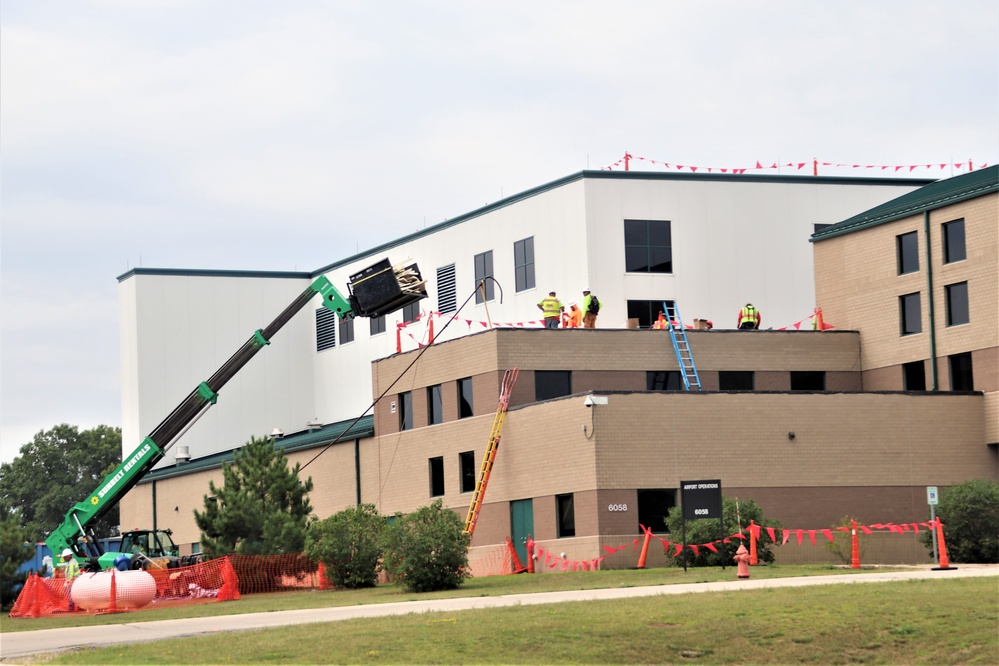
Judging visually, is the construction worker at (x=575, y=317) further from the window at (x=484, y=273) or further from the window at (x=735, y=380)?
the window at (x=484, y=273)

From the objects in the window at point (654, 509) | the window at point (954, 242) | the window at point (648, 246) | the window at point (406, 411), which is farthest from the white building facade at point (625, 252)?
the window at point (654, 509)

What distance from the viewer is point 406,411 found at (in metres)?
55.3

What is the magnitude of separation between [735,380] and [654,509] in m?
8.26

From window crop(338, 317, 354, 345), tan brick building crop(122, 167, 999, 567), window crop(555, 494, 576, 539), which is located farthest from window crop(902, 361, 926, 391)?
window crop(338, 317, 354, 345)

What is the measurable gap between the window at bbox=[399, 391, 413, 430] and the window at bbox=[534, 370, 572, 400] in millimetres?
6161

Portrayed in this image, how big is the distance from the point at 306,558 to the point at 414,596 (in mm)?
11576

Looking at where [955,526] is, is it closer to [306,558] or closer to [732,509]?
[732,509]

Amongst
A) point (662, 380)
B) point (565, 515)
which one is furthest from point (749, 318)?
point (565, 515)

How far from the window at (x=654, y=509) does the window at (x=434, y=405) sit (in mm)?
10056

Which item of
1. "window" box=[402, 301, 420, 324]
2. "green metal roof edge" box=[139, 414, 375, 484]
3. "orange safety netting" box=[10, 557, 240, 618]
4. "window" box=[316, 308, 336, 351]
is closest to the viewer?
"orange safety netting" box=[10, 557, 240, 618]

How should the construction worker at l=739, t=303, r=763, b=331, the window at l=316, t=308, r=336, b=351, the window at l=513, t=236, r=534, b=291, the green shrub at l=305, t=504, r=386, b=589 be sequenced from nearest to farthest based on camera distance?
the green shrub at l=305, t=504, r=386, b=589 < the construction worker at l=739, t=303, r=763, b=331 < the window at l=513, t=236, r=534, b=291 < the window at l=316, t=308, r=336, b=351

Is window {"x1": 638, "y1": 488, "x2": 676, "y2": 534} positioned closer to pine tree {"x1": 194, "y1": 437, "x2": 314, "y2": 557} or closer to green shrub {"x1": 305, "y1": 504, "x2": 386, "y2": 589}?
green shrub {"x1": 305, "y1": 504, "x2": 386, "y2": 589}

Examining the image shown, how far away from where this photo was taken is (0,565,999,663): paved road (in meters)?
28.0

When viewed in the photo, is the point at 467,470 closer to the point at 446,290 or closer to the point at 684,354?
the point at 684,354
